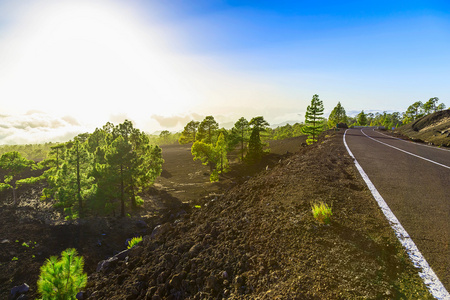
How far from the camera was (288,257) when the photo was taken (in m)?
3.69

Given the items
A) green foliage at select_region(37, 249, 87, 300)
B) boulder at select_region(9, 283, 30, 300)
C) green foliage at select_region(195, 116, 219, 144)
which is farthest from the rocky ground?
green foliage at select_region(195, 116, 219, 144)

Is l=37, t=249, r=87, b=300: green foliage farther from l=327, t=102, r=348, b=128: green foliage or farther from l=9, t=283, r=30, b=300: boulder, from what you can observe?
l=327, t=102, r=348, b=128: green foliage

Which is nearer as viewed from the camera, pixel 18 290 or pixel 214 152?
pixel 18 290

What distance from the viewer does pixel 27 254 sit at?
46.0 feet

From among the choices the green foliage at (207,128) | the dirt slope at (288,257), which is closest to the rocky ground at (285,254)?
the dirt slope at (288,257)

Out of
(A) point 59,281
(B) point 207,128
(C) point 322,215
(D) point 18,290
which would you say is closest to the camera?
(C) point 322,215

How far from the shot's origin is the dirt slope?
2.93 meters

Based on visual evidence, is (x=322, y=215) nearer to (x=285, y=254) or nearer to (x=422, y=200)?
(x=285, y=254)

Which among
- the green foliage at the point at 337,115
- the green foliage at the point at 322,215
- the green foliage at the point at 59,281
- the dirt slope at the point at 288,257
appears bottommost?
the green foliage at the point at 59,281

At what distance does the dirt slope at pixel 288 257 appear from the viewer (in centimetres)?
293

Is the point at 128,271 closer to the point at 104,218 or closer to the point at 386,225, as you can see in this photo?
the point at 386,225

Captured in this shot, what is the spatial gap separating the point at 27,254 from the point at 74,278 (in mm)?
12059

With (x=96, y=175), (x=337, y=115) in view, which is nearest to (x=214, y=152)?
(x=96, y=175)

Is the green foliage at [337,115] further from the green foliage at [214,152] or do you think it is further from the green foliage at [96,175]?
the green foliage at [96,175]
